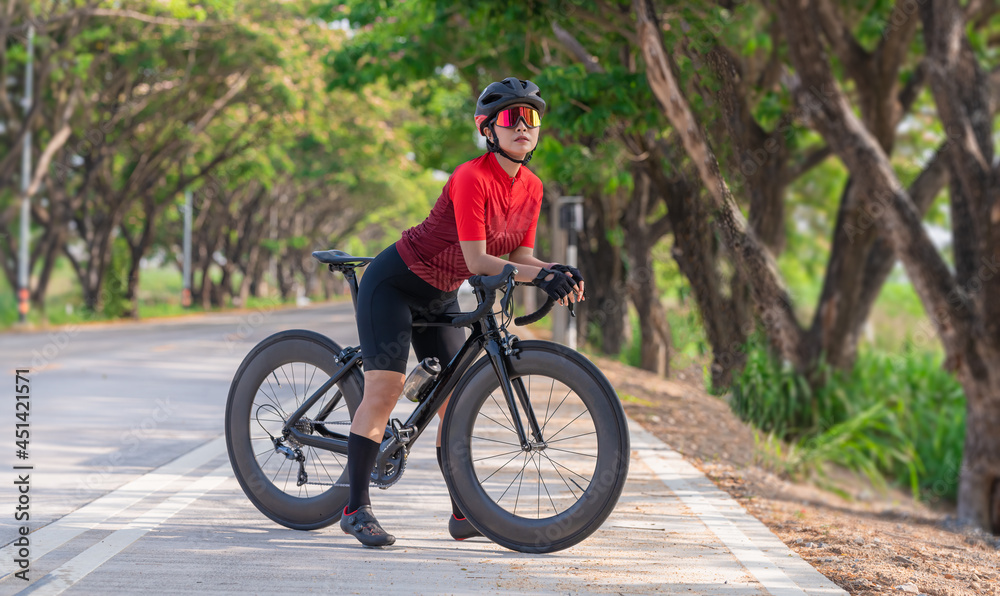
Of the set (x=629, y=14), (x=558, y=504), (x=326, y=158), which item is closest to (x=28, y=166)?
(x=326, y=158)

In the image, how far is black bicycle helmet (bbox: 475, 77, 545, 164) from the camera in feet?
12.6

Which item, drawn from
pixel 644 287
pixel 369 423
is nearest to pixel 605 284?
pixel 644 287

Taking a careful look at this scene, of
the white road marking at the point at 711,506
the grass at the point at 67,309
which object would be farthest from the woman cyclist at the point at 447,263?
the grass at the point at 67,309

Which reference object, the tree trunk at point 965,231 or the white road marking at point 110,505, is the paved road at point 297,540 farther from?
the tree trunk at point 965,231

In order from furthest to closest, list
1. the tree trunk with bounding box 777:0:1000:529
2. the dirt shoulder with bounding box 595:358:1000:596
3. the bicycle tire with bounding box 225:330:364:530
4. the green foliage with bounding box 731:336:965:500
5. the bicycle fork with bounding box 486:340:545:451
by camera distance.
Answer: the tree trunk with bounding box 777:0:1000:529 → the green foliage with bounding box 731:336:965:500 → the bicycle tire with bounding box 225:330:364:530 → the dirt shoulder with bounding box 595:358:1000:596 → the bicycle fork with bounding box 486:340:545:451

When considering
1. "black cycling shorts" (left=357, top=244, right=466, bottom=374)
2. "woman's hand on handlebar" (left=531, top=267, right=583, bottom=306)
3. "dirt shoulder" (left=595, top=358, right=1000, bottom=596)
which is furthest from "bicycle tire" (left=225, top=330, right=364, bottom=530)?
"dirt shoulder" (left=595, top=358, right=1000, bottom=596)

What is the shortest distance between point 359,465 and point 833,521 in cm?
296

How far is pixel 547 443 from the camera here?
3.99 m

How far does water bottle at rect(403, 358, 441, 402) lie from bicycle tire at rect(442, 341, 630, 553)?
0.46ft

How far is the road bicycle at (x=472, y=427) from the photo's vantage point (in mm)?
3887

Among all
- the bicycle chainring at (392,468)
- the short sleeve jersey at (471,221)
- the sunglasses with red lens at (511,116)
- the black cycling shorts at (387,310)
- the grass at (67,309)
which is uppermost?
the sunglasses with red lens at (511,116)

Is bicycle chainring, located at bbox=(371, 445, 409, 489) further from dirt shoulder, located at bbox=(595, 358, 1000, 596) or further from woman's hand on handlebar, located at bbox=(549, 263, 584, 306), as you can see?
dirt shoulder, located at bbox=(595, 358, 1000, 596)

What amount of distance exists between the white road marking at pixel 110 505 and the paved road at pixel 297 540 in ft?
0.04

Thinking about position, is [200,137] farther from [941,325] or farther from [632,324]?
[941,325]
